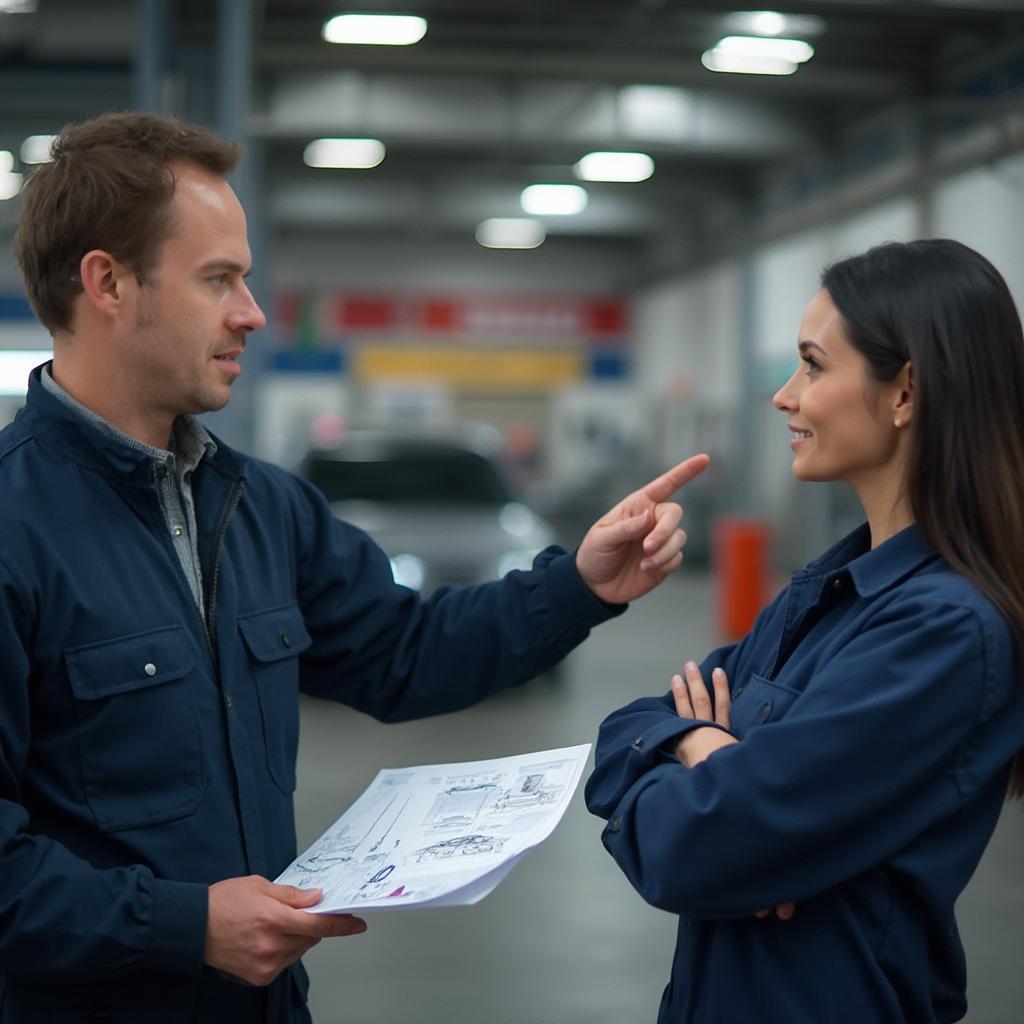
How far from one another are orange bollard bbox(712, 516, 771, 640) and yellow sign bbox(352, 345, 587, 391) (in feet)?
34.4

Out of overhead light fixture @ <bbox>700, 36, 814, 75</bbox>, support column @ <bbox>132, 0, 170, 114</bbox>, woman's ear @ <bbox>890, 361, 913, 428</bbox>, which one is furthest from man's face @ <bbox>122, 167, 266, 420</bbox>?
overhead light fixture @ <bbox>700, 36, 814, 75</bbox>

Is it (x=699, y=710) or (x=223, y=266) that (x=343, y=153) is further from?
(x=699, y=710)

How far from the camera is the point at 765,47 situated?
393 inches

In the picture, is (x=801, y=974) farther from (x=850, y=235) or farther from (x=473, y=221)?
(x=473, y=221)

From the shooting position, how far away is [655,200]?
16.8 m

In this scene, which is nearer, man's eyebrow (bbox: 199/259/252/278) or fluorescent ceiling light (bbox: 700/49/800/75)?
man's eyebrow (bbox: 199/259/252/278)

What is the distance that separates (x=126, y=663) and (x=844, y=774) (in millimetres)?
830

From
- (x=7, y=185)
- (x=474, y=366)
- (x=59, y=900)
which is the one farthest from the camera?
(x=474, y=366)

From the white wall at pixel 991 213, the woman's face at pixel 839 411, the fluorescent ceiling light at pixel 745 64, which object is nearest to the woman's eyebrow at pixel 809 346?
the woman's face at pixel 839 411

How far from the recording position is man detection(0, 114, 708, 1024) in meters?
1.53

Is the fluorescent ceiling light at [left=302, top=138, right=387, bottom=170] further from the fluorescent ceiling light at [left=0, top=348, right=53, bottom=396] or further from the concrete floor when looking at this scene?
the concrete floor

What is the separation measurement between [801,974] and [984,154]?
973cm

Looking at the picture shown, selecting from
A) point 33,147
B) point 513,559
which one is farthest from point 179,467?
point 33,147

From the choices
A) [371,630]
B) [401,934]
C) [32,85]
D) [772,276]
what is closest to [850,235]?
[772,276]
